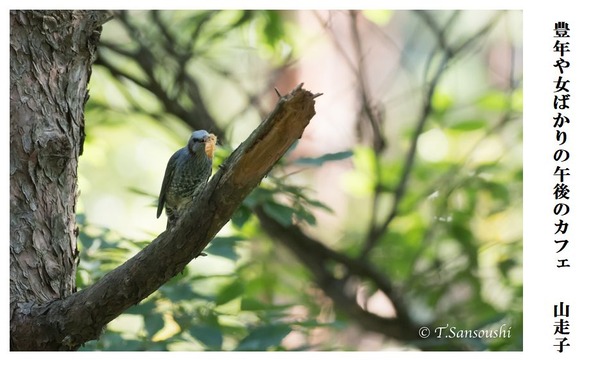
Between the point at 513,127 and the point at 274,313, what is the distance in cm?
183

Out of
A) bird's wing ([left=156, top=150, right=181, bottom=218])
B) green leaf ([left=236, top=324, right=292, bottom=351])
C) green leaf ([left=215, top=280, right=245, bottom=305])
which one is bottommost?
green leaf ([left=236, top=324, right=292, bottom=351])

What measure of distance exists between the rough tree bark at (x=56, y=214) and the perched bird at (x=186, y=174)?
58 centimetres

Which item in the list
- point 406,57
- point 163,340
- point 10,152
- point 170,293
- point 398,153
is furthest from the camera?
point 398,153

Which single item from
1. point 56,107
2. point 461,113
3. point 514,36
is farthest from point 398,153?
Answer: point 56,107

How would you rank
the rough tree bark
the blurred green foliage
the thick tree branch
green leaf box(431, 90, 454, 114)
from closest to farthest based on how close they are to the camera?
the thick tree branch, the rough tree bark, the blurred green foliage, green leaf box(431, 90, 454, 114)

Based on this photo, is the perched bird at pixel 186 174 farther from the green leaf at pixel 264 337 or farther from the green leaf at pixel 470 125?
the green leaf at pixel 470 125

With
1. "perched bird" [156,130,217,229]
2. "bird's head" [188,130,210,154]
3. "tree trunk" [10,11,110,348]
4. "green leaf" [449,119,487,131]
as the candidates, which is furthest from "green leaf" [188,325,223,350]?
"green leaf" [449,119,487,131]

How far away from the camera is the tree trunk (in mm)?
2352

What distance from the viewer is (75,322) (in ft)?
7.23

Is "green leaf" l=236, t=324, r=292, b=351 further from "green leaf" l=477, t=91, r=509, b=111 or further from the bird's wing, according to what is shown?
"green leaf" l=477, t=91, r=509, b=111

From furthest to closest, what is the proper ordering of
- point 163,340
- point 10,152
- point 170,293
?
point 170,293, point 163,340, point 10,152

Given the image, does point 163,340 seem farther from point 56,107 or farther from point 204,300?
point 56,107

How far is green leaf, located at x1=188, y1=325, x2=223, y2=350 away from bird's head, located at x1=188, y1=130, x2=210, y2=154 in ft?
2.26

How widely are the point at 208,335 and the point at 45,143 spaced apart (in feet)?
3.06
